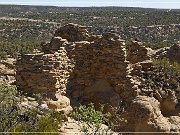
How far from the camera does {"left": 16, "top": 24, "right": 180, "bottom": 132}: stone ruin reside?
2059cm

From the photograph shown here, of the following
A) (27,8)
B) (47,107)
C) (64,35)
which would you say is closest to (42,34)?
(64,35)

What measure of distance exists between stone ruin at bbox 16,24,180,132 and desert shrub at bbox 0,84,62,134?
83.9 inches

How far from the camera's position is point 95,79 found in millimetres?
22969

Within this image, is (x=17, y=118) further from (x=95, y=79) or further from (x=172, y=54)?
(x=172, y=54)

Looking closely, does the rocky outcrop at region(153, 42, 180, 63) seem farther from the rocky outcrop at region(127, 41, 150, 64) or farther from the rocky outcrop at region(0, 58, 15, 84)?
the rocky outcrop at region(0, 58, 15, 84)

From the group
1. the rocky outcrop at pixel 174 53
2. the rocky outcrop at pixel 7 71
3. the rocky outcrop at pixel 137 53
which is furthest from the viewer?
the rocky outcrop at pixel 174 53

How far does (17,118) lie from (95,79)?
6663 millimetres

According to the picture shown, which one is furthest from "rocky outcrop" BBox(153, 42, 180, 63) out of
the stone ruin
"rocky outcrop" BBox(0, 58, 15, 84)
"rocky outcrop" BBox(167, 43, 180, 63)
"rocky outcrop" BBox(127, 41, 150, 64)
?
"rocky outcrop" BBox(0, 58, 15, 84)

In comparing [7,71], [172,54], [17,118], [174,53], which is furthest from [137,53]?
[17,118]

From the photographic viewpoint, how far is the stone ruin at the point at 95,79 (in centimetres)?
2059

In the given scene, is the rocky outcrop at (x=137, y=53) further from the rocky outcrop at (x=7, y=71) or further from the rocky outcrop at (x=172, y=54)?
the rocky outcrop at (x=7, y=71)

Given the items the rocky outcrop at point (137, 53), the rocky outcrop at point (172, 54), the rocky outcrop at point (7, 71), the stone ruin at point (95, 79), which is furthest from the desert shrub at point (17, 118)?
the rocky outcrop at point (172, 54)

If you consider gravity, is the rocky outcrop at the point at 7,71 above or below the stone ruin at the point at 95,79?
below

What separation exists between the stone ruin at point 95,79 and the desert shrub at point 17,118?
2131mm
